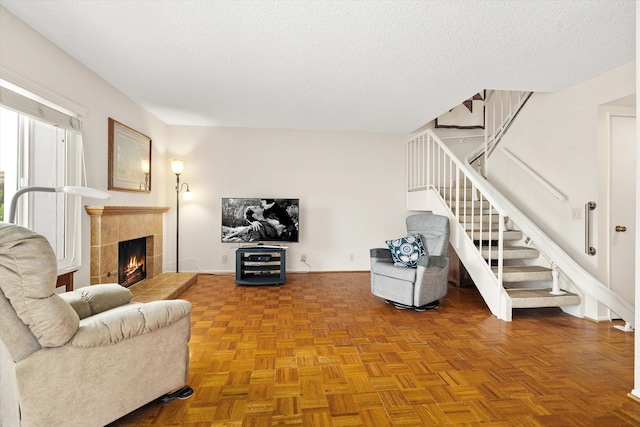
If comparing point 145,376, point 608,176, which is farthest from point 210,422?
point 608,176

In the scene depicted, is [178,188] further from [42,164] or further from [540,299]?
[540,299]

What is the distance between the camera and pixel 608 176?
3186 millimetres

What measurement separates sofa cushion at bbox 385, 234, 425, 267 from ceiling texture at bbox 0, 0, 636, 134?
164 centimetres

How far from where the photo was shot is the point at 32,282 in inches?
48.7

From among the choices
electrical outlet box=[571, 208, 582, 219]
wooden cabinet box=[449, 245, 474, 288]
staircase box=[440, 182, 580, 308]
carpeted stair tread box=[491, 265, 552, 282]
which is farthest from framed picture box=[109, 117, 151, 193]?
electrical outlet box=[571, 208, 582, 219]

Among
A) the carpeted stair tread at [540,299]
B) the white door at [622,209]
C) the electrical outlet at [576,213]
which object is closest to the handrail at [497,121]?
the white door at [622,209]

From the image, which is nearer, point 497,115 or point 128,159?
point 128,159

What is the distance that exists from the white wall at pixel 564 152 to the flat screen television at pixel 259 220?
2.98 meters

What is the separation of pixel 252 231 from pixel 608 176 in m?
4.17

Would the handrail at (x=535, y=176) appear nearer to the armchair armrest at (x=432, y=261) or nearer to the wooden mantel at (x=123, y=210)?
the armchair armrest at (x=432, y=261)

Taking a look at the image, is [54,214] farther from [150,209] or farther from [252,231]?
[252,231]

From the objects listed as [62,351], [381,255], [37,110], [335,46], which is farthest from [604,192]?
[37,110]

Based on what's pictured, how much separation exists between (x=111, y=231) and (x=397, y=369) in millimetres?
3017

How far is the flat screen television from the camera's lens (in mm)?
4836
